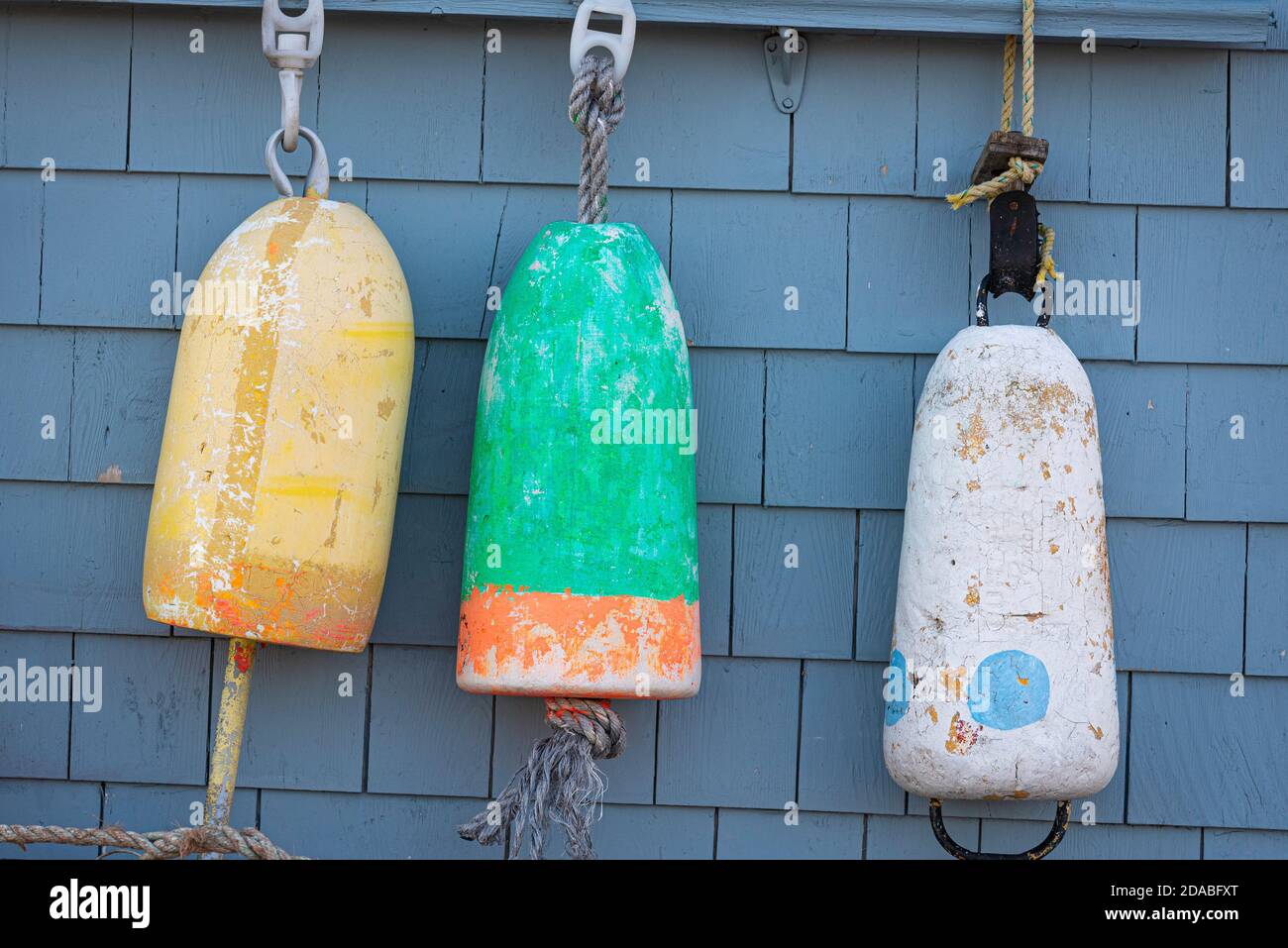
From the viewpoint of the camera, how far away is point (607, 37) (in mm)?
1872

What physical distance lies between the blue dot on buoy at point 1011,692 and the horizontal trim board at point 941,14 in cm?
103

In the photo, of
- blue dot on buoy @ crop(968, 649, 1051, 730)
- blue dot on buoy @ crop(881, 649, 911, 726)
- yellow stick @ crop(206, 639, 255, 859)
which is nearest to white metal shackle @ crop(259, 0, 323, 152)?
yellow stick @ crop(206, 639, 255, 859)

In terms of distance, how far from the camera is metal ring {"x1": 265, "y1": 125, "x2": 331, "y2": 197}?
189 cm

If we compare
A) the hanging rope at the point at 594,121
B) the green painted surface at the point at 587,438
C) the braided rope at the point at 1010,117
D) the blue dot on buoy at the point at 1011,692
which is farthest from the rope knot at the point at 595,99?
the blue dot on buoy at the point at 1011,692

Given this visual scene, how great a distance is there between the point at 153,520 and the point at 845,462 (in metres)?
1.11

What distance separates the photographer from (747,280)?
2049 millimetres

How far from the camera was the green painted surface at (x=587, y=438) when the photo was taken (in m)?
1.75

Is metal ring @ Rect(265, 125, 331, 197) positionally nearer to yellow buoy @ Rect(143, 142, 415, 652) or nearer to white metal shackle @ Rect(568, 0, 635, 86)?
yellow buoy @ Rect(143, 142, 415, 652)

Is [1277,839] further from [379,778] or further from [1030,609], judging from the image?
[379,778]

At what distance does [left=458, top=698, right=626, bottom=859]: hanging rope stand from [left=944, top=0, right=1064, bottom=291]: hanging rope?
100cm

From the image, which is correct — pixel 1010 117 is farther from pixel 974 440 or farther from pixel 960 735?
pixel 960 735

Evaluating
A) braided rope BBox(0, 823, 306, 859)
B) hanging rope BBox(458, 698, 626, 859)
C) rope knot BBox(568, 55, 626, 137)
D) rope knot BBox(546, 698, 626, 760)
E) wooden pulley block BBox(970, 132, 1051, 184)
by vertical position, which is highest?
rope knot BBox(568, 55, 626, 137)
